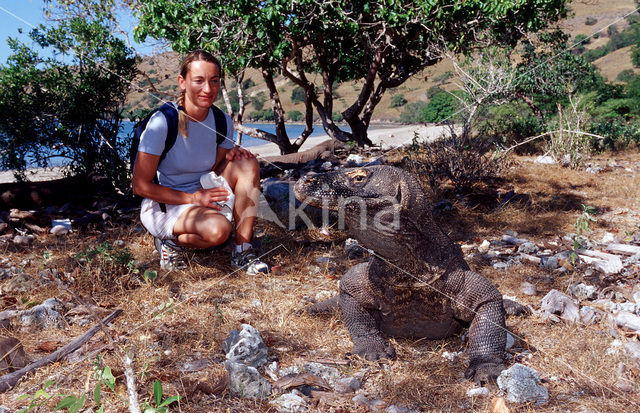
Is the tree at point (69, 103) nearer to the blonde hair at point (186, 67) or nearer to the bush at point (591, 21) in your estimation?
the blonde hair at point (186, 67)

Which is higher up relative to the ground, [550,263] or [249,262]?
[249,262]

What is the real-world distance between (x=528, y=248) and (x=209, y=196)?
121 inches

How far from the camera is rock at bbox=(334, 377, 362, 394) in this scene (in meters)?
2.42

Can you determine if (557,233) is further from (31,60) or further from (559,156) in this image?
(31,60)

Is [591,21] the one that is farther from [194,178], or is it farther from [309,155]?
[194,178]

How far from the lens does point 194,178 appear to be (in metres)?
4.32

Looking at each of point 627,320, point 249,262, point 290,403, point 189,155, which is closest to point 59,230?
point 189,155

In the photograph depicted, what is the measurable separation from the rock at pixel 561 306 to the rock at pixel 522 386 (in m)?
0.95

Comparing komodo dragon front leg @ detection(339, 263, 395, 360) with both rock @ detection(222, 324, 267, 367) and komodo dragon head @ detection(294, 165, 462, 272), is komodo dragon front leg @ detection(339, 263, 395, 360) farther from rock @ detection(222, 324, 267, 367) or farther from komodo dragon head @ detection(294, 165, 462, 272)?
rock @ detection(222, 324, 267, 367)

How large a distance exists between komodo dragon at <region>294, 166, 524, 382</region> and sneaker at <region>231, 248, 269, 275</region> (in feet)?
4.70

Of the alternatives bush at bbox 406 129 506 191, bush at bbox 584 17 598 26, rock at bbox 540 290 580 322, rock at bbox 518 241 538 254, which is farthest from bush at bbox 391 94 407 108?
rock at bbox 540 290 580 322

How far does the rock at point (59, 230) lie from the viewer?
5.33 m

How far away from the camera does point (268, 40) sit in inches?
309

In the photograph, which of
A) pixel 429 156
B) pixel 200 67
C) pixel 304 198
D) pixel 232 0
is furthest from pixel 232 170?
pixel 232 0
